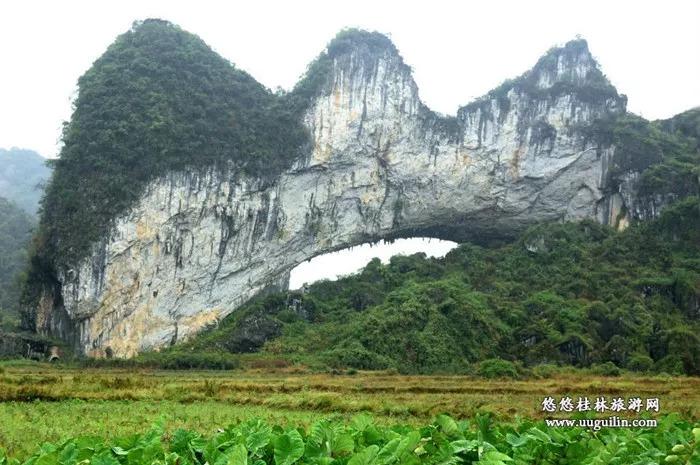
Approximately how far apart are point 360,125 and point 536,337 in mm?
15579

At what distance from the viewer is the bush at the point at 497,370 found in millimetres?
25344

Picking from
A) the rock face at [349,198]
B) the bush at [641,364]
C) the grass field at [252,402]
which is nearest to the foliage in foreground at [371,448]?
the grass field at [252,402]

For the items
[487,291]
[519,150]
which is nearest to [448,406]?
[487,291]

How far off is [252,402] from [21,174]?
93625 mm

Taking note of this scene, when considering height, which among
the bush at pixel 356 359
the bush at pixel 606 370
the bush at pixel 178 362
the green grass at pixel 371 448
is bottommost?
the bush at pixel 178 362

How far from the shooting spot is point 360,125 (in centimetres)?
3991

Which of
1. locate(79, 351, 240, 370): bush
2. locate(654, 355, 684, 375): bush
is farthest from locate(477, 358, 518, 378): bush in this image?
locate(79, 351, 240, 370): bush

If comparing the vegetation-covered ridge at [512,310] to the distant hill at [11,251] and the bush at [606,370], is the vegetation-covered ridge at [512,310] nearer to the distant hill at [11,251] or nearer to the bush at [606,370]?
the bush at [606,370]

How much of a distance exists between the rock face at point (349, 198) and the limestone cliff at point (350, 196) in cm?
7

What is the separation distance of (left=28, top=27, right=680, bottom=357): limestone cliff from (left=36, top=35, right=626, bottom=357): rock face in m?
0.07

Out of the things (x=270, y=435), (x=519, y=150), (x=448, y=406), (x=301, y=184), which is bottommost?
(x=448, y=406)

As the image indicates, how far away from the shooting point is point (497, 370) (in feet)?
84.0

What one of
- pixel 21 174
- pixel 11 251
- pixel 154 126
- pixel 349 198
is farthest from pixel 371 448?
pixel 21 174

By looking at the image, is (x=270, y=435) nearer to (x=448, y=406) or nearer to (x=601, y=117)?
(x=448, y=406)
